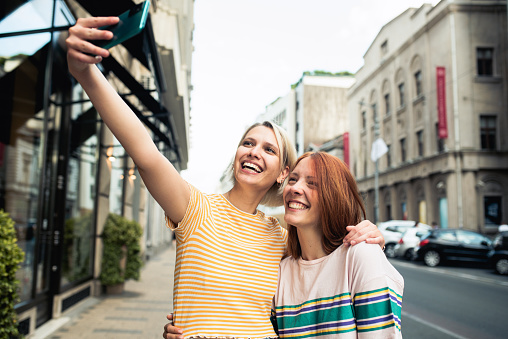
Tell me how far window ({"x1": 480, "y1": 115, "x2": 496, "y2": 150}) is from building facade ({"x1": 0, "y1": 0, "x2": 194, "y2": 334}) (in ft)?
81.5

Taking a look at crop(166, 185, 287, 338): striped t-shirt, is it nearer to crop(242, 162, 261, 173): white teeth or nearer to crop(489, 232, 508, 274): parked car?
crop(242, 162, 261, 173): white teeth

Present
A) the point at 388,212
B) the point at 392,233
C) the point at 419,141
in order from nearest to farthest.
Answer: the point at 392,233 < the point at 419,141 < the point at 388,212

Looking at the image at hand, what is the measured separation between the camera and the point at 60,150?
7465 millimetres

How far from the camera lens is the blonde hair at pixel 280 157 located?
239cm

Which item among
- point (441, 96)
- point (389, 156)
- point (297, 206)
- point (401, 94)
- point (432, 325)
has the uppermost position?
point (401, 94)

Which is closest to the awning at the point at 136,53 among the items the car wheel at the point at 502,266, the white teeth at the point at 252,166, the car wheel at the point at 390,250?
the white teeth at the point at 252,166

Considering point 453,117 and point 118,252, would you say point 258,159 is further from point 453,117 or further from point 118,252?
point 453,117

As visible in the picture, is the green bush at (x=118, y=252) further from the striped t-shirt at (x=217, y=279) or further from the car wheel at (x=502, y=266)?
the car wheel at (x=502, y=266)

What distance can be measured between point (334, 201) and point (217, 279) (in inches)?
25.3

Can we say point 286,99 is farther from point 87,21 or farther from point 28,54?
point 87,21

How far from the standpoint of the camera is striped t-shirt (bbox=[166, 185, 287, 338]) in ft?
6.35

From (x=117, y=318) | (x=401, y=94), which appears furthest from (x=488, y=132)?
(x=117, y=318)

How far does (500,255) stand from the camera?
1523 cm

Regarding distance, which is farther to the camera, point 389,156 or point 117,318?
point 389,156
